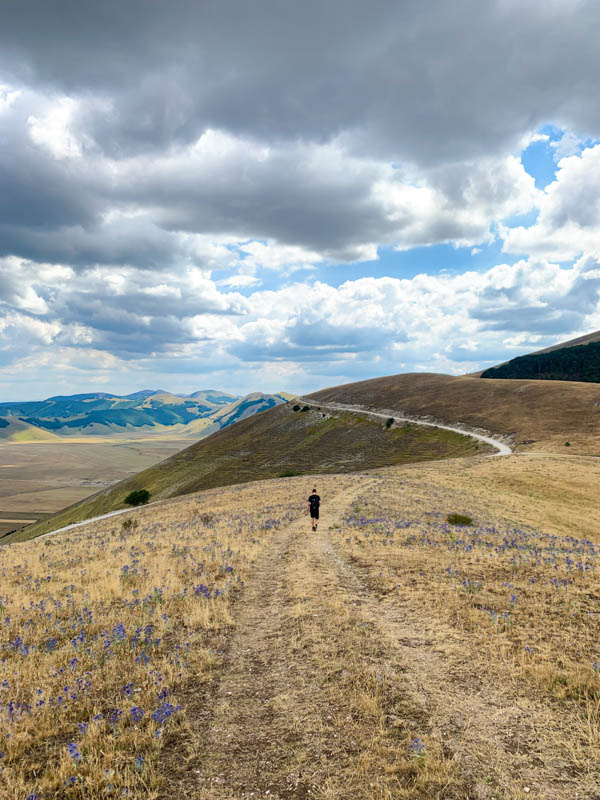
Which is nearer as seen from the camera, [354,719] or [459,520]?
[354,719]

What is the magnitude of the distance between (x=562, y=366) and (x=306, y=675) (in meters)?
199

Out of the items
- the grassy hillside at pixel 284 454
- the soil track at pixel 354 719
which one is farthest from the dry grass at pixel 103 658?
the grassy hillside at pixel 284 454

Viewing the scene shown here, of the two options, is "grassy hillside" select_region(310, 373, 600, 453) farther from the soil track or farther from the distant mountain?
the soil track

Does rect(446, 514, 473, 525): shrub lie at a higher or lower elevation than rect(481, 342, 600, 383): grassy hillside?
lower

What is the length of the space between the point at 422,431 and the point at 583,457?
130 feet

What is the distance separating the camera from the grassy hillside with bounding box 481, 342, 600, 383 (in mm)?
157375

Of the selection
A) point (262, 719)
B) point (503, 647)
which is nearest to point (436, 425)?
point (503, 647)

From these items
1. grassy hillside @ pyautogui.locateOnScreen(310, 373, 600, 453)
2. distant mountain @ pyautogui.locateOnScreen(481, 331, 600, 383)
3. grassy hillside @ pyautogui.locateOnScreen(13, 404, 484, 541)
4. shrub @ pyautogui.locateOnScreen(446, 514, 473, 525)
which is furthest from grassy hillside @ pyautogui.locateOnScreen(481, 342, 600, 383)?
shrub @ pyautogui.locateOnScreen(446, 514, 473, 525)

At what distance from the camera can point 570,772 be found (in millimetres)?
5539

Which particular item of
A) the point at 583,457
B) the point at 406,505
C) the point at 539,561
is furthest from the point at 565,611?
the point at 583,457

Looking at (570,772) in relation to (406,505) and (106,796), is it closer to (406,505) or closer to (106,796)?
(106,796)

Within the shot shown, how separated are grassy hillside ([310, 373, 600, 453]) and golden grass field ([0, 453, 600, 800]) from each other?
65328mm

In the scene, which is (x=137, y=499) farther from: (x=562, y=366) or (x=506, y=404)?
(x=562, y=366)

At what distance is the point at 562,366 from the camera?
172 metres
